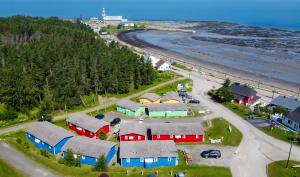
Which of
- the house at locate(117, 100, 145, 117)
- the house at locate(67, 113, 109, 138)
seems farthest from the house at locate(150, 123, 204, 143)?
the house at locate(117, 100, 145, 117)

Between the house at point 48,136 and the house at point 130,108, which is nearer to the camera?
the house at point 48,136

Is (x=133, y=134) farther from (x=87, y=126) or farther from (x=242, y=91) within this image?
(x=242, y=91)

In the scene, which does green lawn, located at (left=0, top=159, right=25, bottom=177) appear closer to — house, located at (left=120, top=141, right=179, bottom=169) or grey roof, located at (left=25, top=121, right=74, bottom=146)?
grey roof, located at (left=25, top=121, right=74, bottom=146)

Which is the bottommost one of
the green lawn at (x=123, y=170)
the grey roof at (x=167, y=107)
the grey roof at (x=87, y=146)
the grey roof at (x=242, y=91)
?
the green lawn at (x=123, y=170)

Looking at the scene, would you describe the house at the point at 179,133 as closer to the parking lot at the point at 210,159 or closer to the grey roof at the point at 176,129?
the grey roof at the point at 176,129

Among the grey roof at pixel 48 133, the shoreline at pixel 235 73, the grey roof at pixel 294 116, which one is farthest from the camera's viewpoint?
the shoreline at pixel 235 73

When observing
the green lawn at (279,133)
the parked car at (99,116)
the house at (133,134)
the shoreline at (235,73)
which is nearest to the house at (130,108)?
the parked car at (99,116)

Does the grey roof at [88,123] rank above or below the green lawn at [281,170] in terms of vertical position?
above
